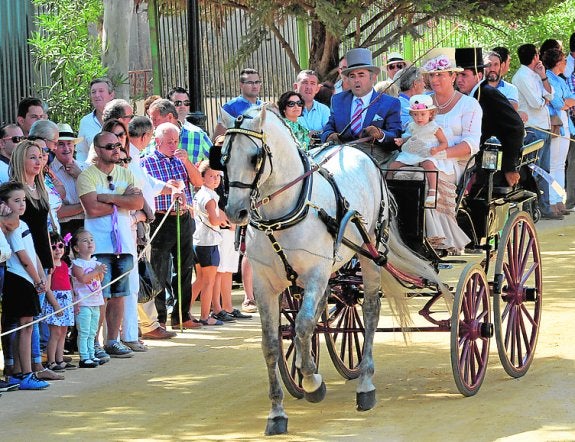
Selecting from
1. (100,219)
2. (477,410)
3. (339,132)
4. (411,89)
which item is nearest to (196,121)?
(411,89)

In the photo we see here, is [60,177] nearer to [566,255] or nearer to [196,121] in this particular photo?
[196,121]

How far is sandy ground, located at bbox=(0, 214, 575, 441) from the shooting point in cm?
851

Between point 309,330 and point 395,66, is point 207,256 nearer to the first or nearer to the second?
point 309,330

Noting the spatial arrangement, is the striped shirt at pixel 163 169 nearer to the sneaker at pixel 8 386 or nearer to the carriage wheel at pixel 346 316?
the carriage wheel at pixel 346 316

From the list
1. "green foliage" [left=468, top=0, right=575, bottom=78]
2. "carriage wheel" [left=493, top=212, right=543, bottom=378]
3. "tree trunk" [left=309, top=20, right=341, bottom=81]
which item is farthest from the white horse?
"green foliage" [left=468, top=0, right=575, bottom=78]

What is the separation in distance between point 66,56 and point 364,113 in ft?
20.0

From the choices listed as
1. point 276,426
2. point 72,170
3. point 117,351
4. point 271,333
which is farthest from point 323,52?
point 276,426

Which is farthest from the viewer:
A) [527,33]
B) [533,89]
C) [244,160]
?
[527,33]

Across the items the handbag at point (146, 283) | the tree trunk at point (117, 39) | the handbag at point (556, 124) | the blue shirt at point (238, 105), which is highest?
the tree trunk at point (117, 39)

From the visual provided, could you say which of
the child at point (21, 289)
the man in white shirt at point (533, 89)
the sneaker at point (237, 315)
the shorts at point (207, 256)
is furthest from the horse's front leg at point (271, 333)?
the man in white shirt at point (533, 89)

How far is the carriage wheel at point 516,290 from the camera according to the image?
10078 millimetres

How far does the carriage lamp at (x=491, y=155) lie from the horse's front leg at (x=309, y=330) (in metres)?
2.10

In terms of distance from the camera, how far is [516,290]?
10445mm

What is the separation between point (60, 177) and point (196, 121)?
3214 millimetres
